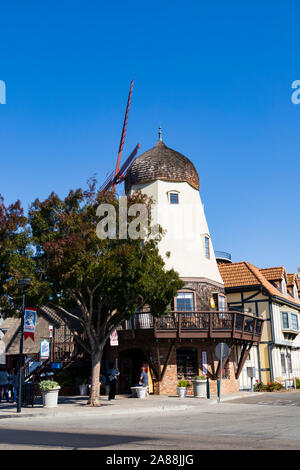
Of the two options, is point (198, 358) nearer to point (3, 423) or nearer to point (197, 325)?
point (197, 325)

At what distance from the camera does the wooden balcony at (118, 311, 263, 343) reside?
88.5 ft

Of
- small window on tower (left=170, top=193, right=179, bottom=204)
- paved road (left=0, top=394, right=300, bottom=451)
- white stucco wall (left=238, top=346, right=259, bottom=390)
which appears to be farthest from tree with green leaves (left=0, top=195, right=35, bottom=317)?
white stucco wall (left=238, top=346, right=259, bottom=390)

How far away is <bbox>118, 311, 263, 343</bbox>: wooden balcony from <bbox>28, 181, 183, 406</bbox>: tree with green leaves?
5621mm

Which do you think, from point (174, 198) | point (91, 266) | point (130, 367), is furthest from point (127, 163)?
point (91, 266)

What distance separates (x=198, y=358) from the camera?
28047mm

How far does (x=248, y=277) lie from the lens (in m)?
36.8

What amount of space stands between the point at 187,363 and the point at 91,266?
12.3m

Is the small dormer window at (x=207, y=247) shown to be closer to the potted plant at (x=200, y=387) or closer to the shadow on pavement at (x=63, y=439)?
the potted plant at (x=200, y=387)

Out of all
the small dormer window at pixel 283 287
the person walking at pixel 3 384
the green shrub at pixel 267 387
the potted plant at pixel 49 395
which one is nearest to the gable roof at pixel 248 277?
the small dormer window at pixel 283 287

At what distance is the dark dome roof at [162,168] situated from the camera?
32.6 metres

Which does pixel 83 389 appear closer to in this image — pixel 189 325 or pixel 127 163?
pixel 189 325

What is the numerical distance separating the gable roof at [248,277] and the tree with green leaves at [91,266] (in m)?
16.2
